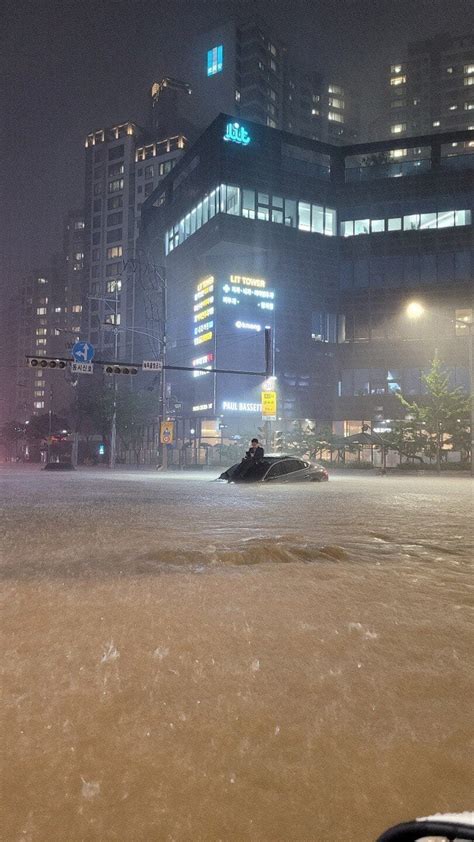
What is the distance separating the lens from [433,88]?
121 metres

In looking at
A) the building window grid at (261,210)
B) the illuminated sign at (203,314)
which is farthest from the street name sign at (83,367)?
the building window grid at (261,210)

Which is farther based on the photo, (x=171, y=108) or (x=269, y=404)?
(x=171, y=108)

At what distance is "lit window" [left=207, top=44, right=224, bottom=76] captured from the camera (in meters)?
100

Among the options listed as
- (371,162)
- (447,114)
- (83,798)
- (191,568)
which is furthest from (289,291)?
(447,114)

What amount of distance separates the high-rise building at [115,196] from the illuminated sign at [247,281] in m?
59.8

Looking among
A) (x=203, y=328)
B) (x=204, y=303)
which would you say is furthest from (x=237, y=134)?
(x=203, y=328)

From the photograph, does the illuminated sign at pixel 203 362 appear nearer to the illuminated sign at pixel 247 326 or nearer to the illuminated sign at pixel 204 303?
the illuminated sign at pixel 247 326

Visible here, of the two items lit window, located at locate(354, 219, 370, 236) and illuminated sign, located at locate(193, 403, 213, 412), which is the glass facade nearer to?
lit window, located at locate(354, 219, 370, 236)

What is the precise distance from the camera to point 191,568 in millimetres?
5742

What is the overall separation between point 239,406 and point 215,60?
259 ft

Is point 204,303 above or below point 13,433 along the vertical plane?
above

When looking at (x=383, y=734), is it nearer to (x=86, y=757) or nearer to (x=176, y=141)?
(x=86, y=757)

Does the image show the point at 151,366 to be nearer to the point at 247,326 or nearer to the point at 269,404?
the point at 269,404

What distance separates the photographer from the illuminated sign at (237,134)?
55719mm
